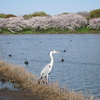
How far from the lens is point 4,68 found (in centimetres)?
1316

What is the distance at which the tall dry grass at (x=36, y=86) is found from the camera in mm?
8266

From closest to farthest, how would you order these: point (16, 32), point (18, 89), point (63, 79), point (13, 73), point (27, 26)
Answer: point (18, 89)
point (13, 73)
point (63, 79)
point (16, 32)
point (27, 26)

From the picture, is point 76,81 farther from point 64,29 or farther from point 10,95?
point 64,29

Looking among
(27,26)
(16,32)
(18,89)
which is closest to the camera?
(18,89)

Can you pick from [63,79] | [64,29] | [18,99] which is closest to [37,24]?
[64,29]

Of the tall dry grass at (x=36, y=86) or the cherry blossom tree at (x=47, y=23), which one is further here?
the cherry blossom tree at (x=47, y=23)

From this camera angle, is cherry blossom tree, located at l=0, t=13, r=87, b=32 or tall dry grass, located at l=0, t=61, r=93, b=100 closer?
tall dry grass, located at l=0, t=61, r=93, b=100

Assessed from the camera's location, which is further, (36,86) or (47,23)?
(47,23)

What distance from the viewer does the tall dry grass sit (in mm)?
8266

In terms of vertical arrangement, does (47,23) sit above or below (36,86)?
below

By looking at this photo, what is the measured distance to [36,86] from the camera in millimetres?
9820

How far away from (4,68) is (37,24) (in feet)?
227

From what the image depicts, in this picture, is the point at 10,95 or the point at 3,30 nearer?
the point at 10,95

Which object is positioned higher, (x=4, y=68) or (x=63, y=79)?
(x=4, y=68)
